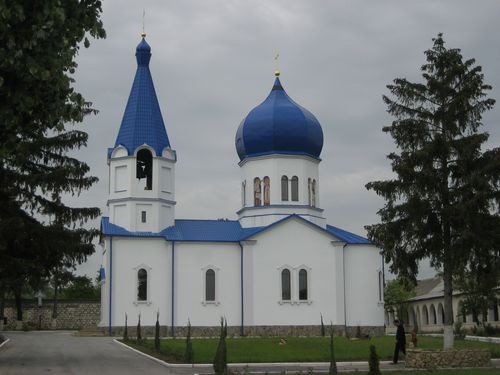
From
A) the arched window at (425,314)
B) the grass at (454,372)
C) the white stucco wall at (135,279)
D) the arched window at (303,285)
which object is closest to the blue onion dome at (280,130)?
the arched window at (303,285)

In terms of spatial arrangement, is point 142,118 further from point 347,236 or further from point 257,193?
point 347,236

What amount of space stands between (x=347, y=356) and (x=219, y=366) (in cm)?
714

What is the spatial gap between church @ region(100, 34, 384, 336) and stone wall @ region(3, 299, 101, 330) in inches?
455

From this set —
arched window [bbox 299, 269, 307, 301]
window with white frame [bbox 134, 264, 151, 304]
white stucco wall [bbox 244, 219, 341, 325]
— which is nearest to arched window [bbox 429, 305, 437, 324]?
white stucco wall [bbox 244, 219, 341, 325]

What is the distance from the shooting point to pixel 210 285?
36.5 m

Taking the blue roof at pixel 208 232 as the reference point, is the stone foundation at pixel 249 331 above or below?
below

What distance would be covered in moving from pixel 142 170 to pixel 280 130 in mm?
7192

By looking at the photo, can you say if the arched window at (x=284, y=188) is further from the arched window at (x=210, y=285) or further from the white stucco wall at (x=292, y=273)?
the arched window at (x=210, y=285)

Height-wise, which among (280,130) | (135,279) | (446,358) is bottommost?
(446,358)

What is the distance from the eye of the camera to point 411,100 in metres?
21.7

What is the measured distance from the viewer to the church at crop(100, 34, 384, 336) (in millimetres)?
35875

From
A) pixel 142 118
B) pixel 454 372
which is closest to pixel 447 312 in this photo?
pixel 454 372

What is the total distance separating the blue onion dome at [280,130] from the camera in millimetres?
38188

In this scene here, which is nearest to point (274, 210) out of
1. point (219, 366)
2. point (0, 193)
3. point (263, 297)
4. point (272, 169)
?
point (272, 169)
